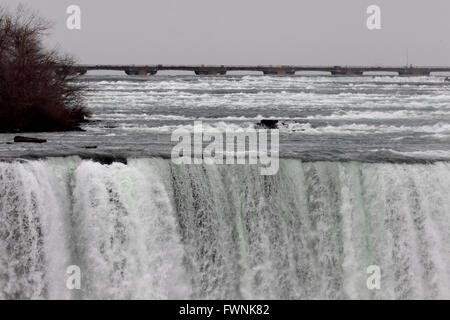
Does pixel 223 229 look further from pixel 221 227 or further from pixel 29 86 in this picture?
pixel 29 86

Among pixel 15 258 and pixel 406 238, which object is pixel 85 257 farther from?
pixel 406 238

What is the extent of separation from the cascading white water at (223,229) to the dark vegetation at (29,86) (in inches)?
672

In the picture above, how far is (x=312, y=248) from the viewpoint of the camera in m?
25.3

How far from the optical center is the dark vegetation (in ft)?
134

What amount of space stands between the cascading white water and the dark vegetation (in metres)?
17.1

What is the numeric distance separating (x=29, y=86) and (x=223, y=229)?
2024 cm

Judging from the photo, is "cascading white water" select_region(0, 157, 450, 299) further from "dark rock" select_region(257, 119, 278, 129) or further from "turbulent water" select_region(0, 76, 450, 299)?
"dark rock" select_region(257, 119, 278, 129)

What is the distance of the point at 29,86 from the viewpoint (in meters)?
42.2

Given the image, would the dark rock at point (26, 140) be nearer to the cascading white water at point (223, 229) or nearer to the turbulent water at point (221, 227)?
the turbulent water at point (221, 227)

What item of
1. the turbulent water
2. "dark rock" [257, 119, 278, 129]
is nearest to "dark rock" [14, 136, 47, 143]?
the turbulent water

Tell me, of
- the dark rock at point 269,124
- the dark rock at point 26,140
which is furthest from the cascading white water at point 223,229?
the dark rock at point 269,124

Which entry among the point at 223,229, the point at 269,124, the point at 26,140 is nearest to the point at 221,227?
the point at 223,229

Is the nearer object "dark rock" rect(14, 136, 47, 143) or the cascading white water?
the cascading white water
